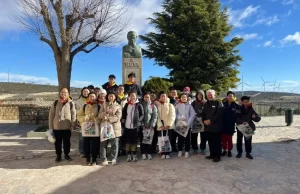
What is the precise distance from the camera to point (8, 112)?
1662 cm

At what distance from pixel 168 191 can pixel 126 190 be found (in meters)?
0.67

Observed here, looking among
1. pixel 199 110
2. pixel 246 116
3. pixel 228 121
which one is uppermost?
pixel 199 110

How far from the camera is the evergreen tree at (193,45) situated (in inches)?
607

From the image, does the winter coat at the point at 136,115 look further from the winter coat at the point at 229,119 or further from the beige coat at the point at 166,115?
the winter coat at the point at 229,119

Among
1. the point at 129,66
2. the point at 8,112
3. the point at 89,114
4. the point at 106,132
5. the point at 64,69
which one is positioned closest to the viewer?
the point at 106,132

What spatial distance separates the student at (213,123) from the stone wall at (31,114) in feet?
31.5

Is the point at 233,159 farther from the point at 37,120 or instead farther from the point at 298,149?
the point at 37,120

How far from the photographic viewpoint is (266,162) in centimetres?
598

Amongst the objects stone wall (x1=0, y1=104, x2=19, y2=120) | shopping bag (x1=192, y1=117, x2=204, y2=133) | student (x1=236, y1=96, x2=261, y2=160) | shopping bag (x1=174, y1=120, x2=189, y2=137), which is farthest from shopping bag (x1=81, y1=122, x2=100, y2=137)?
stone wall (x1=0, y1=104, x2=19, y2=120)

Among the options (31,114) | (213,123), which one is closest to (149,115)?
(213,123)

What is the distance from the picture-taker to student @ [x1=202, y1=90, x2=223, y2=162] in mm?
5957

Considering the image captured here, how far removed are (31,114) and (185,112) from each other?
9.71 metres

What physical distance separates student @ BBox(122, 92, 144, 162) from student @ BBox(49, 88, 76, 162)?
115 cm

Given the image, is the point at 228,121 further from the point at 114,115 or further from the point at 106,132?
the point at 106,132
